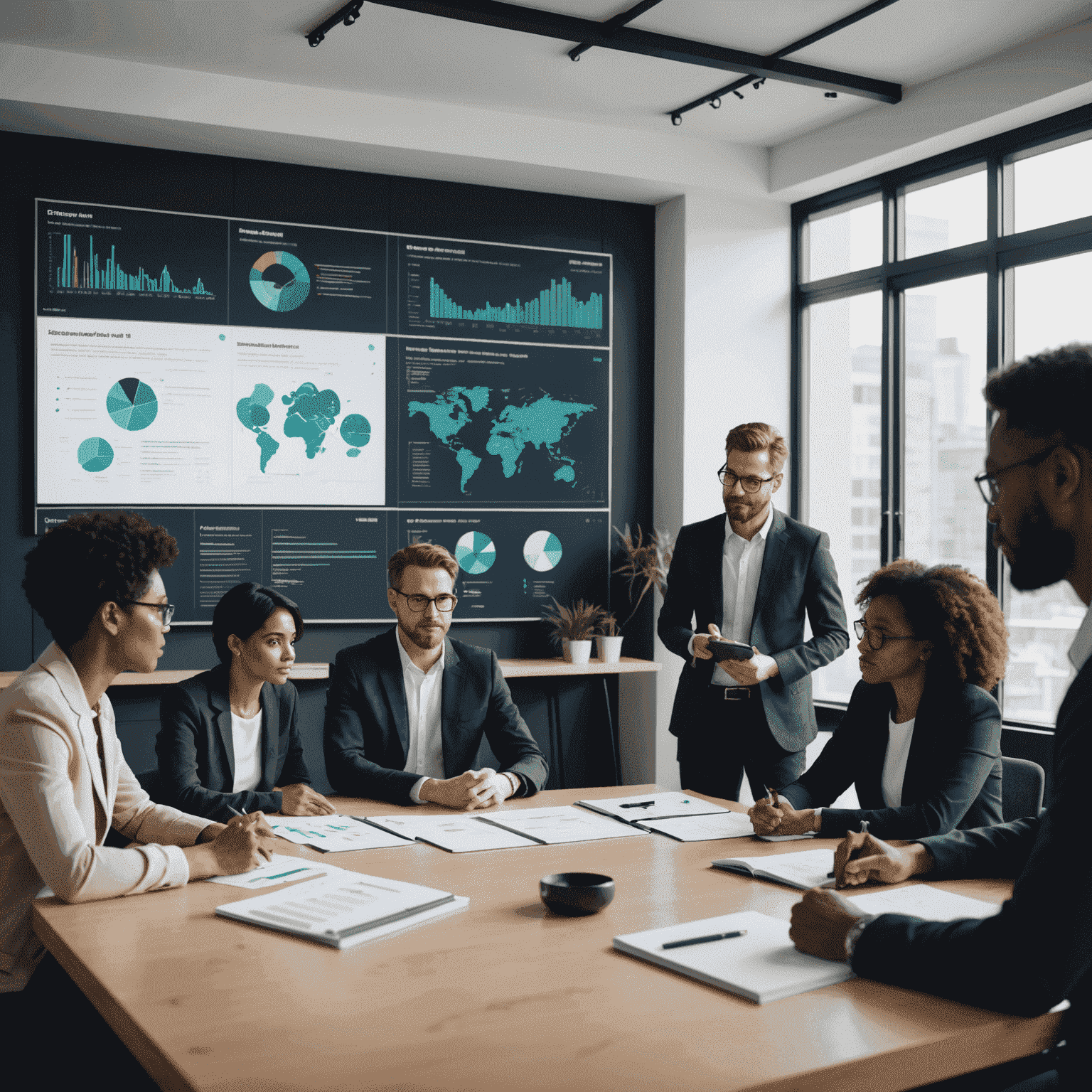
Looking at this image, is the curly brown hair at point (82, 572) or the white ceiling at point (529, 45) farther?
the white ceiling at point (529, 45)

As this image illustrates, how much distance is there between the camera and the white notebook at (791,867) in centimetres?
208

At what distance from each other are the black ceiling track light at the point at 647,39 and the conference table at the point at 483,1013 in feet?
10.6

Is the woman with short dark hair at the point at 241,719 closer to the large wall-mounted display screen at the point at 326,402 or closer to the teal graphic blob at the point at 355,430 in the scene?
the large wall-mounted display screen at the point at 326,402

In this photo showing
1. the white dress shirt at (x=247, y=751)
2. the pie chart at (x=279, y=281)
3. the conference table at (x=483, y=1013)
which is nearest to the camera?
the conference table at (x=483, y=1013)

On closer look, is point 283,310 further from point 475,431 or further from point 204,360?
point 475,431

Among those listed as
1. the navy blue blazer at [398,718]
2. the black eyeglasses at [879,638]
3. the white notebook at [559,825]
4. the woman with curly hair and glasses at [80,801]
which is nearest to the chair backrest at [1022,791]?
the black eyeglasses at [879,638]

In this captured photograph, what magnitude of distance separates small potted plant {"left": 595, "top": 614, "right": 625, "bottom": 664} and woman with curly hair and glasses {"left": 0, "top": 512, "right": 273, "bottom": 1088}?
3.46 metres

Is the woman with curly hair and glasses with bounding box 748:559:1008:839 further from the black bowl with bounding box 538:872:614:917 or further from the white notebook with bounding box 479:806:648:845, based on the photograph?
the black bowl with bounding box 538:872:614:917

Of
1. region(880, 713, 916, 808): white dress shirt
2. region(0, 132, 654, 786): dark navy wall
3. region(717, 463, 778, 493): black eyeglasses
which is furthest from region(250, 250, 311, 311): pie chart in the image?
region(880, 713, 916, 808): white dress shirt

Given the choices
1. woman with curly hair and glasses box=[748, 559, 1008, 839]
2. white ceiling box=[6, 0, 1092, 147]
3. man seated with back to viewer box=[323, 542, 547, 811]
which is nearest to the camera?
woman with curly hair and glasses box=[748, 559, 1008, 839]

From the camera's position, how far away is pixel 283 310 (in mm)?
5352

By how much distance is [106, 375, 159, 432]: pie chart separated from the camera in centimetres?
502

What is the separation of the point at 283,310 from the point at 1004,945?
15.0 ft

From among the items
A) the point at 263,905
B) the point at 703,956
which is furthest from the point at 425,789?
the point at 703,956
